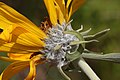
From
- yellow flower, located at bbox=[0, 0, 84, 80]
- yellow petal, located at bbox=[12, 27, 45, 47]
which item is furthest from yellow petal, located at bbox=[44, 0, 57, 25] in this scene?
yellow petal, located at bbox=[12, 27, 45, 47]

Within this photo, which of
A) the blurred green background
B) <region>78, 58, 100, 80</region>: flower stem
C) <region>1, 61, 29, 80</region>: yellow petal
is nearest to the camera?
<region>78, 58, 100, 80</region>: flower stem

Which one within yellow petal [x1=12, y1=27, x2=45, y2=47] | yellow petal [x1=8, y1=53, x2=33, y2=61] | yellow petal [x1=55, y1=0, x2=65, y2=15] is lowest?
yellow petal [x1=8, y1=53, x2=33, y2=61]

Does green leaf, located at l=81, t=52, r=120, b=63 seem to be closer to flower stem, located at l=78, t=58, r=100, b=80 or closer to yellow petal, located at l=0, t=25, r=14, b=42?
flower stem, located at l=78, t=58, r=100, b=80

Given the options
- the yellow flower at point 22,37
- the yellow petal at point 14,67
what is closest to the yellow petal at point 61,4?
the yellow flower at point 22,37

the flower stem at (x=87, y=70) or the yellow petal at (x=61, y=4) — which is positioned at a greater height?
the yellow petal at (x=61, y=4)

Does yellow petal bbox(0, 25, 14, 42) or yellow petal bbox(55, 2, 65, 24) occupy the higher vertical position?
yellow petal bbox(55, 2, 65, 24)

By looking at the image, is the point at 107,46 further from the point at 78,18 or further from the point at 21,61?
the point at 21,61

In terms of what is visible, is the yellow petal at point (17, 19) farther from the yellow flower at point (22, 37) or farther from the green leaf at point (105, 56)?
the green leaf at point (105, 56)
